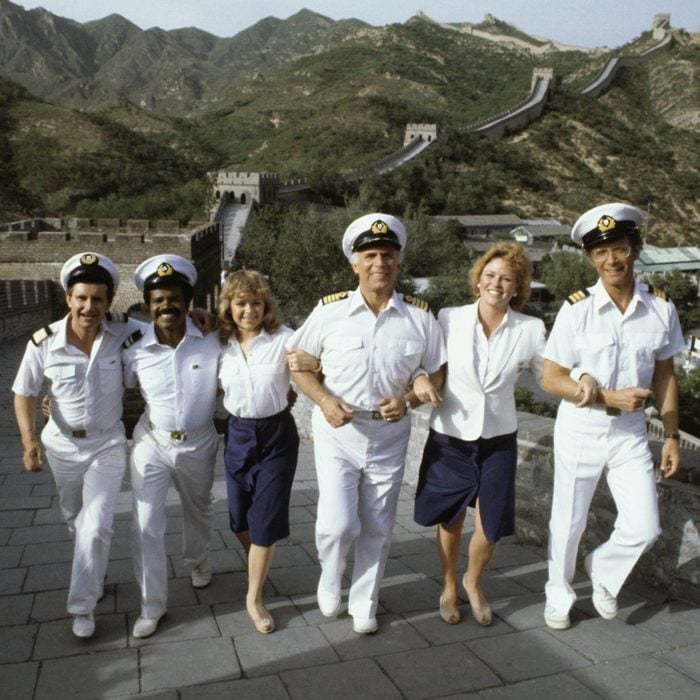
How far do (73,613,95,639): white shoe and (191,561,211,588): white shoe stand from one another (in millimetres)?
620

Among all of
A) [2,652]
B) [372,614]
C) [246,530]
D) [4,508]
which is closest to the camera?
[2,652]

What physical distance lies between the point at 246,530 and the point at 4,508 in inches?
100

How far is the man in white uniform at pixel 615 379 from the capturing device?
3123mm

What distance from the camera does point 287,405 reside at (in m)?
3.39

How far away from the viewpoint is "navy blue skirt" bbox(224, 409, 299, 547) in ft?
10.8

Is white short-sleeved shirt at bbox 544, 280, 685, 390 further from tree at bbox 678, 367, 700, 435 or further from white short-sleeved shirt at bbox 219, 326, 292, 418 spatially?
tree at bbox 678, 367, 700, 435

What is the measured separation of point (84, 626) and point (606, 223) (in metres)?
2.79

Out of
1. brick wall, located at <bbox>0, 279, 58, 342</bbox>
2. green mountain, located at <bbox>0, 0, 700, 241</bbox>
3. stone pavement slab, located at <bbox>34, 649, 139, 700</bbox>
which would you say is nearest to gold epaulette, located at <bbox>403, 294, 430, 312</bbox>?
stone pavement slab, located at <bbox>34, 649, 139, 700</bbox>

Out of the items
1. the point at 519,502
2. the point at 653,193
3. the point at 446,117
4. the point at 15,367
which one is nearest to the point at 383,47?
the point at 446,117

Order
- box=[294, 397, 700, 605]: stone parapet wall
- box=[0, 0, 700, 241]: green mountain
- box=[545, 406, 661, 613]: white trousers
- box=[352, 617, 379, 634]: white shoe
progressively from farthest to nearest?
box=[0, 0, 700, 241]: green mountain < box=[294, 397, 700, 605]: stone parapet wall < box=[352, 617, 379, 634]: white shoe < box=[545, 406, 661, 613]: white trousers

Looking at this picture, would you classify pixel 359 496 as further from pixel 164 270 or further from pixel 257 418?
pixel 164 270

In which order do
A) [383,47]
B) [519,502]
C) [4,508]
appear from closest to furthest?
[519,502], [4,508], [383,47]

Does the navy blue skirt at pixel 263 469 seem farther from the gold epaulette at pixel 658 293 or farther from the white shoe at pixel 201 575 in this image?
the gold epaulette at pixel 658 293

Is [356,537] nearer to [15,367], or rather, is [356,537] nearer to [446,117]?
[15,367]
